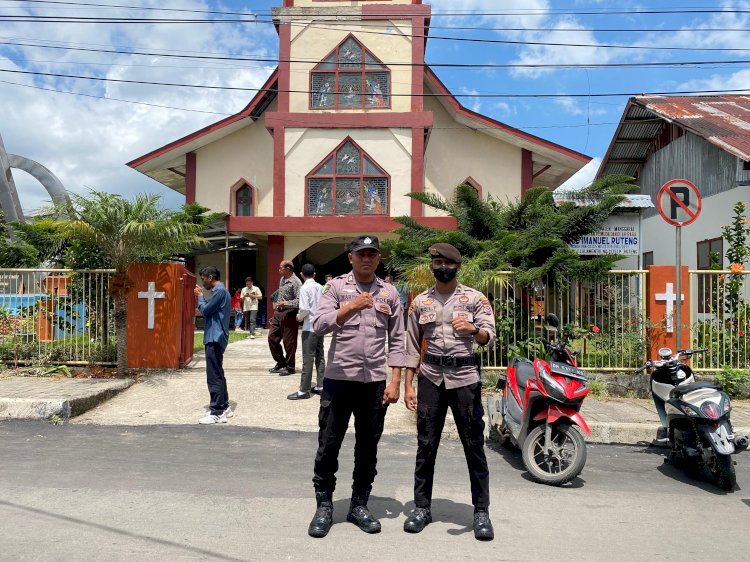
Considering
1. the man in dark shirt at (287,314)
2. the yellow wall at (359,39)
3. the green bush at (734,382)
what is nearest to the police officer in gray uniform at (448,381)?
the man in dark shirt at (287,314)

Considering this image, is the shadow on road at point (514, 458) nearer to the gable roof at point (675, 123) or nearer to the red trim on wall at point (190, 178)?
the gable roof at point (675, 123)

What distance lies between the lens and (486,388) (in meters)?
8.98

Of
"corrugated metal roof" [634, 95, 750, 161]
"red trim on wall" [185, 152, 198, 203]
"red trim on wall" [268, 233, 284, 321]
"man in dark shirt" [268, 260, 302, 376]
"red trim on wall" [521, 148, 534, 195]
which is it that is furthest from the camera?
"red trim on wall" [185, 152, 198, 203]

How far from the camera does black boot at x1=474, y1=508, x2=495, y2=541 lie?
396 centimetres

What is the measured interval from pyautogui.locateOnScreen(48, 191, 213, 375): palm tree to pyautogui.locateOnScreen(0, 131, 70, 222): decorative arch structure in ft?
21.0

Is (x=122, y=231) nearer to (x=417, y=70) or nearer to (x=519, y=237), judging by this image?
(x=519, y=237)

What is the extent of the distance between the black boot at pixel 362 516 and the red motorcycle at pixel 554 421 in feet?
5.65

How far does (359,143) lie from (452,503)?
50.9 feet

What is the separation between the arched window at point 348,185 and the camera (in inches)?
754

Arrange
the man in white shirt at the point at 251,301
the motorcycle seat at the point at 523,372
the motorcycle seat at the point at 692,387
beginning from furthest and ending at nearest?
the man in white shirt at the point at 251,301 → the motorcycle seat at the point at 523,372 → the motorcycle seat at the point at 692,387

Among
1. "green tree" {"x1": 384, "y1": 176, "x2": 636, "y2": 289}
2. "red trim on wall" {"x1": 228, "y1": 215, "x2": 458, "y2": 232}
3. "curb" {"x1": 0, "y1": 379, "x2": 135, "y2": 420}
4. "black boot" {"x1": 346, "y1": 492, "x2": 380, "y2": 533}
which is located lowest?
"black boot" {"x1": 346, "y1": 492, "x2": 380, "y2": 533}

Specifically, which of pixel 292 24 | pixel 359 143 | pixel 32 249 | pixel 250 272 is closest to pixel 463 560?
pixel 32 249

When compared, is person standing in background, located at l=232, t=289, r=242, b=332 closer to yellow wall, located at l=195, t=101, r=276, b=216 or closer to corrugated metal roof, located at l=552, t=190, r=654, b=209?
yellow wall, located at l=195, t=101, r=276, b=216

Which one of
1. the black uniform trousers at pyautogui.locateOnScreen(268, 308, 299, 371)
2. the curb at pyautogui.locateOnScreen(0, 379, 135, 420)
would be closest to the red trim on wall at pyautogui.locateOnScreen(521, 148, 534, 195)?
the black uniform trousers at pyautogui.locateOnScreen(268, 308, 299, 371)
